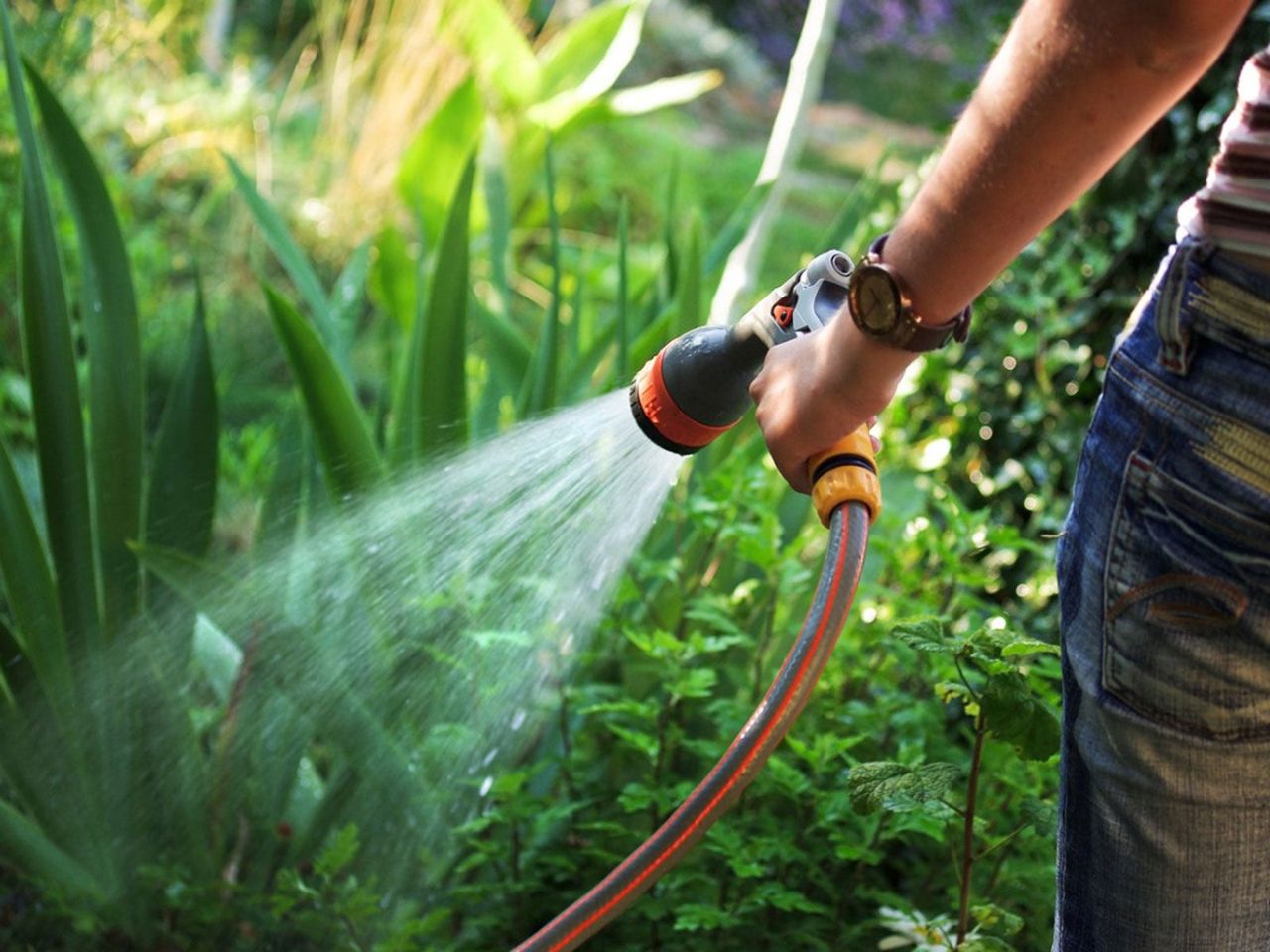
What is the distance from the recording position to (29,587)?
167 cm

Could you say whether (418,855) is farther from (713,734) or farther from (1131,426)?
(1131,426)

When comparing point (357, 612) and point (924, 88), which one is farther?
point (924, 88)

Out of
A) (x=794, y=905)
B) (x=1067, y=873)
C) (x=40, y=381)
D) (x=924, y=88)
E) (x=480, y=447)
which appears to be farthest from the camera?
(x=924, y=88)

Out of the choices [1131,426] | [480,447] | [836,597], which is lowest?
[480,447]

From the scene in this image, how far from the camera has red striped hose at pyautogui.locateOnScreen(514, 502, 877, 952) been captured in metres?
0.93

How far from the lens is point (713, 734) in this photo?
1.87 m

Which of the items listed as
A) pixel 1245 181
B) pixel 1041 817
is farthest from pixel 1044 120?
pixel 1041 817

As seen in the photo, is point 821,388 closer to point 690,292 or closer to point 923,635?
point 923,635

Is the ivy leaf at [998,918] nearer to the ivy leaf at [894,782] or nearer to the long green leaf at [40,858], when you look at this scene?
the ivy leaf at [894,782]

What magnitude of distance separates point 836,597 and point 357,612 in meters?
0.91

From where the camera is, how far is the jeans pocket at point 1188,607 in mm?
858

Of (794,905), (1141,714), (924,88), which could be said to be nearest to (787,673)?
(1141,714)

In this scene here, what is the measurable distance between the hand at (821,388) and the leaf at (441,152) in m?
3.24

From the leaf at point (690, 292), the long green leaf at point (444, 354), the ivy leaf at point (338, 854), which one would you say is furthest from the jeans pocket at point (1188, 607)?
the leaf at point (690, 292)
